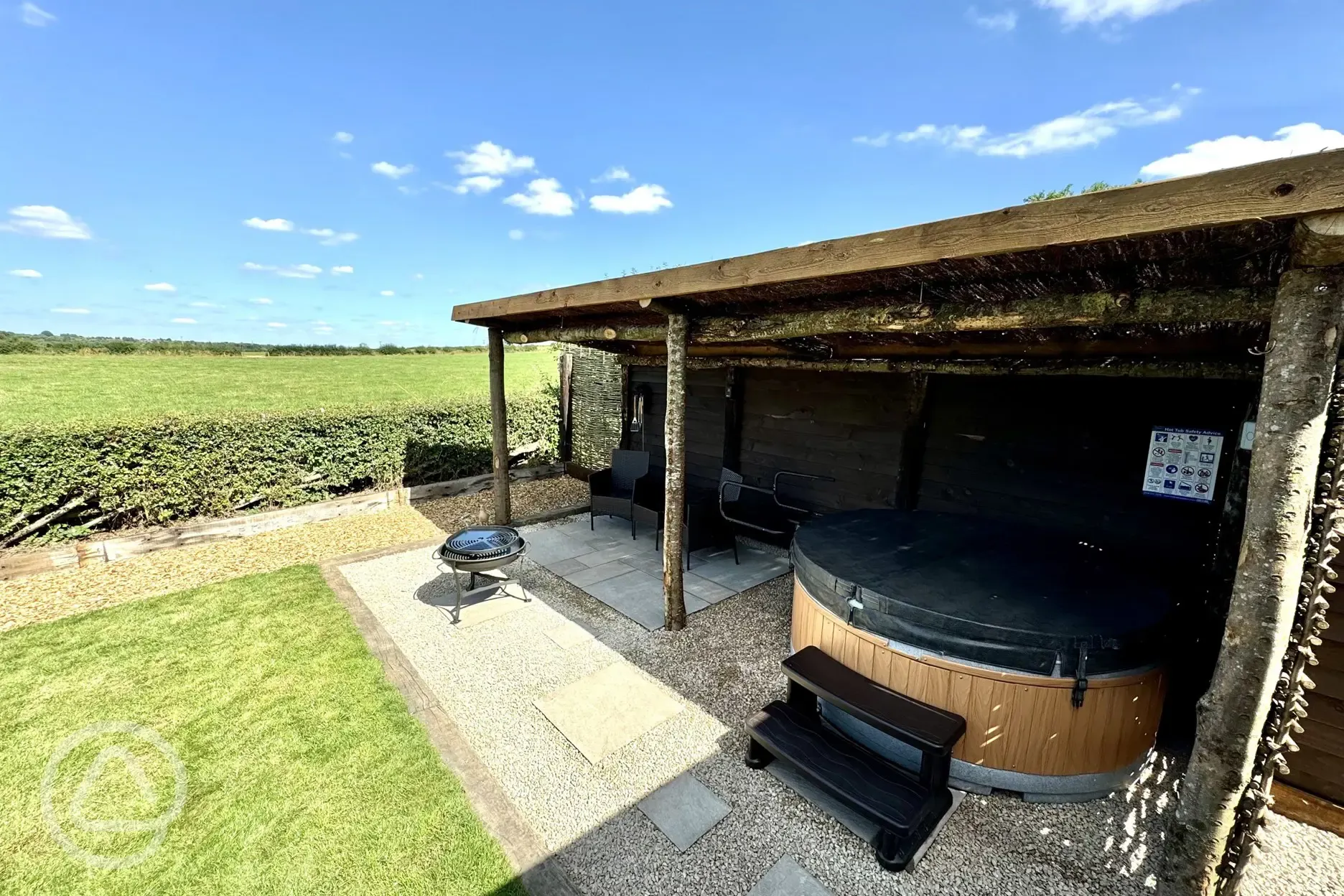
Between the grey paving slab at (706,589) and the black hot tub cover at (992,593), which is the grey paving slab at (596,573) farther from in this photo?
the black hot tub cover at (992,593)

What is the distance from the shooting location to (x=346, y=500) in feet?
21.6

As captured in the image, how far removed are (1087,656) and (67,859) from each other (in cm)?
451

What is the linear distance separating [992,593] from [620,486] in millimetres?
4756

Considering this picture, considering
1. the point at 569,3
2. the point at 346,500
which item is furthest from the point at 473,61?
the point at 346,500

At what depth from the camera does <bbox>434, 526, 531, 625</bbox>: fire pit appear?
389cm

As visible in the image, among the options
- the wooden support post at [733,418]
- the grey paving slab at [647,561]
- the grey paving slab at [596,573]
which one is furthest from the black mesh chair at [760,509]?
the grey paving slab at [596,573]

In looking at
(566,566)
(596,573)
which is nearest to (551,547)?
(566,566)

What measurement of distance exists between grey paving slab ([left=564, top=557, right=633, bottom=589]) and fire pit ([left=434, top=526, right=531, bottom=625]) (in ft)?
1.73

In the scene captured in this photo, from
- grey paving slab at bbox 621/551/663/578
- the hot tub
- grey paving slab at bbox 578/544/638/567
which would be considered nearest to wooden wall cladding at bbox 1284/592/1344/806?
the hot tub

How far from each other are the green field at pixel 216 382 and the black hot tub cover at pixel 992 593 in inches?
292

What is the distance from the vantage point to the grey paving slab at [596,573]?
15.6 ft

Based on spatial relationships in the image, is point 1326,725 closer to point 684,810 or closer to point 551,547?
point 684,810

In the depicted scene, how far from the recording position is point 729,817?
226 cm

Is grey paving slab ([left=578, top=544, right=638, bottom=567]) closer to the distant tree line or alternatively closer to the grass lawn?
the grass lawn
